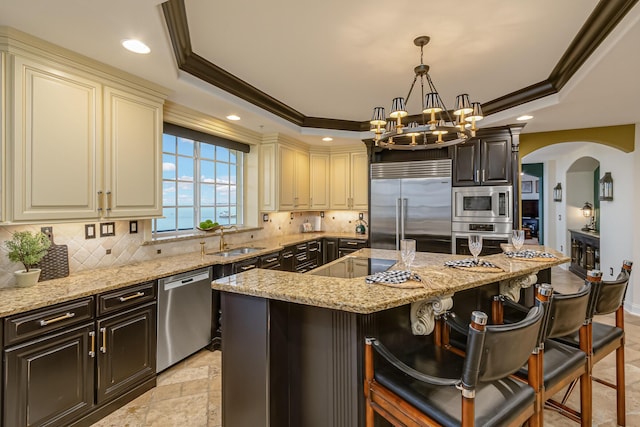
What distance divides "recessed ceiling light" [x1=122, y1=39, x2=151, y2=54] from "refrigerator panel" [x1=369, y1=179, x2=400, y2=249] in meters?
3.59

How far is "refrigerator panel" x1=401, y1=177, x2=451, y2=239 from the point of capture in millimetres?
4520

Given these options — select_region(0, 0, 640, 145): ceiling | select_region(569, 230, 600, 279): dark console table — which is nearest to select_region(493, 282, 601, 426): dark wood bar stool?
select_region(0, 0, 640, 145): ceiling

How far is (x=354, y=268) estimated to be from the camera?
248cm

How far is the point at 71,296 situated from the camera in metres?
1.86

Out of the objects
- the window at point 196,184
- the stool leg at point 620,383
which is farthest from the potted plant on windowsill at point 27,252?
the stool leg at point 620,383

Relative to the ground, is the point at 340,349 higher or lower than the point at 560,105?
lower

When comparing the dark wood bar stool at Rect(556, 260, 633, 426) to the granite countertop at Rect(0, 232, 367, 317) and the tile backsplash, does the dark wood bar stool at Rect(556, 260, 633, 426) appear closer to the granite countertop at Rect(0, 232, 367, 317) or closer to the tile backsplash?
the granite countertop at Rect(0, 232, 367, 317)

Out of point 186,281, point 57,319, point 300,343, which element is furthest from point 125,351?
point 300,343

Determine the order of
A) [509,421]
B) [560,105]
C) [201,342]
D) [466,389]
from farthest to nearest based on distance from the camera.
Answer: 1. [560,105]
2. [201,342]
3. [509,421]
4. [466,389]

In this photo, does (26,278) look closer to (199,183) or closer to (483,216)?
(199,183)

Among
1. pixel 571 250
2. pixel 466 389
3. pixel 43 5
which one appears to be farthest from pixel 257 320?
pixel 571 250

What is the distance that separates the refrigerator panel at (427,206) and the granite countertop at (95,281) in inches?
97.8

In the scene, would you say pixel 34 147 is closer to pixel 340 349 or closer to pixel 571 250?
pixel 340 349

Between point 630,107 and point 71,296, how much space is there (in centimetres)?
518
